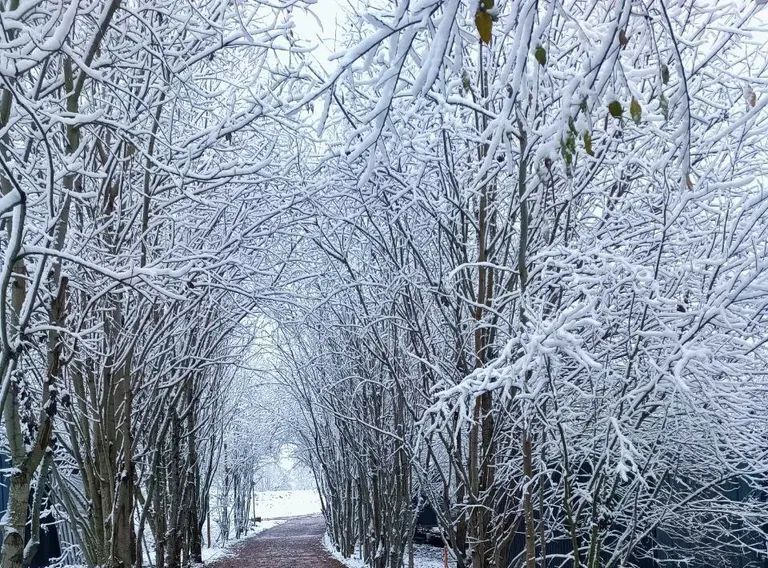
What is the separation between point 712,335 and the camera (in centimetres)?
577

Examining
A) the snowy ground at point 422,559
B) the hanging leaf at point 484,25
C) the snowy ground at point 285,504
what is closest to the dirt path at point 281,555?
the snowy ground at point 422,559

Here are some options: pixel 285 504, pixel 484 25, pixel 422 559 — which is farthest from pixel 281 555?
pixel 285 504

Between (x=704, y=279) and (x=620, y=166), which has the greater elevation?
(x=620, y=166)

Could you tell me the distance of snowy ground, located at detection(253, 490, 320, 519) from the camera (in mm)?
75825

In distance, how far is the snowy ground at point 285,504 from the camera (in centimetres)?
7582

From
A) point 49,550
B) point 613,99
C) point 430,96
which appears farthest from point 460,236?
point 49,550

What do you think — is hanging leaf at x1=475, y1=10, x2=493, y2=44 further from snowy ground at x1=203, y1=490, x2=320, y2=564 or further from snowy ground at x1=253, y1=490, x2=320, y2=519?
snowy ground at x1=253, y1=490, x2=320, y2=519

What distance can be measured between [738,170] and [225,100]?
5808 mm

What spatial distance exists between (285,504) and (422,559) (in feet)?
215

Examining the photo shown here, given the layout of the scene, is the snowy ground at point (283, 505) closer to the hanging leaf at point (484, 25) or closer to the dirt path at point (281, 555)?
the dirt path at point (281, 555)

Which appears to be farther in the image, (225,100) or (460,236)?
(225,100)

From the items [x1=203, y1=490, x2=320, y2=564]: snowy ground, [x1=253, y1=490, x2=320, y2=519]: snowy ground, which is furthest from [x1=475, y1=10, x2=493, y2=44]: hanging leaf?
[x1=253, y1=490, x2=320, y2=519]: snowy ground

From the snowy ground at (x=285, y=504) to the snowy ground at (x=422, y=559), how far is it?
150 ft

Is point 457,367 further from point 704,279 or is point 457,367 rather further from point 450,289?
point 704,279
